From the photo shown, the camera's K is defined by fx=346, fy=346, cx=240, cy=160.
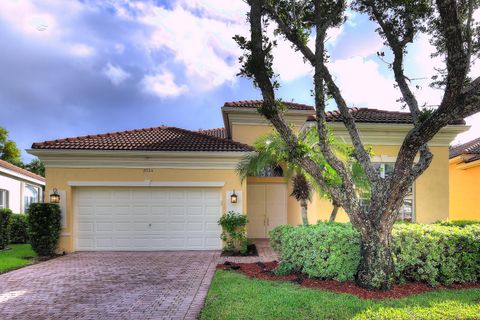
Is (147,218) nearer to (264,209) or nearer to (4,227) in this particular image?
(264,209)

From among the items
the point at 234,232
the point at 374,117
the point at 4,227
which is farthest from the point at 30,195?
the point at 374,117

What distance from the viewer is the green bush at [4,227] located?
47.3ft

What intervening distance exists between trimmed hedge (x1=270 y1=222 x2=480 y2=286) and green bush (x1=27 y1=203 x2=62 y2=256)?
919 centimetres

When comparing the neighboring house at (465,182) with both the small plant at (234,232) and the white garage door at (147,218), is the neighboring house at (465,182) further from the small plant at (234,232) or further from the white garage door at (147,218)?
the white garage door at (147,218)

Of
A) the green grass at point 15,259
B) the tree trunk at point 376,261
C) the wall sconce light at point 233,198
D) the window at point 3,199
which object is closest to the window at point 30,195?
the window at point 3,199

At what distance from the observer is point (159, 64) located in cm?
1484

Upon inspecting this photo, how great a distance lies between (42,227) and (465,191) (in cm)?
2127

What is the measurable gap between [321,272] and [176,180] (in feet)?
23.5

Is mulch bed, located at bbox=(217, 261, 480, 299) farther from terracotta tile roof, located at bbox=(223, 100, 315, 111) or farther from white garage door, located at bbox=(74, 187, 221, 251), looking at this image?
terracotta tile roof, located at bbox=(223, 100, 315, 111)

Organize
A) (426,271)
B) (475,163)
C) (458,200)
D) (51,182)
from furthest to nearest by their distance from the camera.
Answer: (458,200) < (475,163) < (51,182) < (426,271)

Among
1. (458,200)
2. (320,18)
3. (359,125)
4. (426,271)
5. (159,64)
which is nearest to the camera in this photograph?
(426,271)

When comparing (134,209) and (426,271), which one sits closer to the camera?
(426,271)

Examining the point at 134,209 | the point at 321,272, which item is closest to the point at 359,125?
the point at 321,272

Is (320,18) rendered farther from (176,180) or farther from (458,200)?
(458,200)
